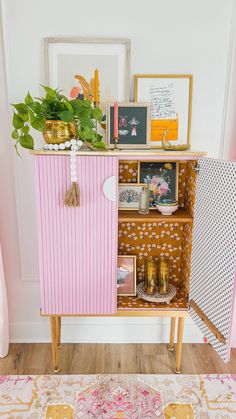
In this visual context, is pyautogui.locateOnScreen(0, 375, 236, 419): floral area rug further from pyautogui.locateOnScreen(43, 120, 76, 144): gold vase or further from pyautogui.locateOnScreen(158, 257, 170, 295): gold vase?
pyautogui.locateOnScreen(43, 120, 76, 144): gold vase

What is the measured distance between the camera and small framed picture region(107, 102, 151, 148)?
1.96m

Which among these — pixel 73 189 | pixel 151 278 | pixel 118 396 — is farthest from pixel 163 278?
pixel 73 189

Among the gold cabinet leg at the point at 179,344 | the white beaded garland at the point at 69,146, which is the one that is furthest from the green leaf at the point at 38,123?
the gold cabinet leg at the point at 179,344

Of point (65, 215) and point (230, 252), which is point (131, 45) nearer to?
point (65, 215)

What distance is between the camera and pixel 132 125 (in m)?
1.98

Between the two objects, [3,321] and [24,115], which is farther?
[3,321]

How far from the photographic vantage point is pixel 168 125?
83.9 inches

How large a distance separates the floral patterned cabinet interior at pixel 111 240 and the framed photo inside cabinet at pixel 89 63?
0.51 metres

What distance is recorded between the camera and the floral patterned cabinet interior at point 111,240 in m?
1.63

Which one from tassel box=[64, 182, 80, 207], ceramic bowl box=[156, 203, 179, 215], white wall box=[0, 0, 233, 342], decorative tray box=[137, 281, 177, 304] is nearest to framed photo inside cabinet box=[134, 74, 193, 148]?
white wall box=[0, 0, 233, 342]

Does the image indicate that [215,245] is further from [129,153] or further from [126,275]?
[126,275]

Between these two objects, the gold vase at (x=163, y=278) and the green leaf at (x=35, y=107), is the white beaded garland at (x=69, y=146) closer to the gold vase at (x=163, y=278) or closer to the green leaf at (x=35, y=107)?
the green leaf at (x=35, y=107)

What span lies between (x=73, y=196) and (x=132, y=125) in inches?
22.9

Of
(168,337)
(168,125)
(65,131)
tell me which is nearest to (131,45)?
(168,125)
